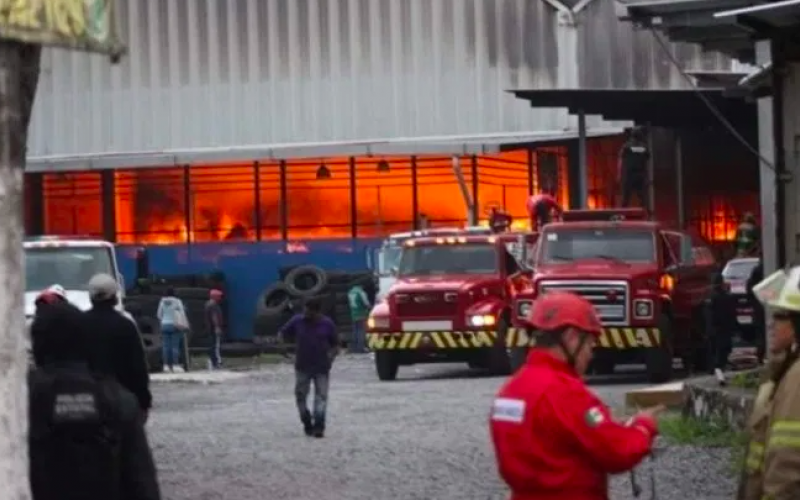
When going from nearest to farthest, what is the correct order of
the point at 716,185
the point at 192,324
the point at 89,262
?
the point at 89,262 → the point at 192,324 → the point at 716,185

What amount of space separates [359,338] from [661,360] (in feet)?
50.6

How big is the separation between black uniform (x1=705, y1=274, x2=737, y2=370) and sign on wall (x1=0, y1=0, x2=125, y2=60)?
21029 mm

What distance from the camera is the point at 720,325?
28.6 meters

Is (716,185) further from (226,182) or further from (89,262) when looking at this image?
(89,262)

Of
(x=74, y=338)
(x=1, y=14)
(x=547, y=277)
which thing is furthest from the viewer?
(x=547, y=277)

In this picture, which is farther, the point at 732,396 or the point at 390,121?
the point at 390,121

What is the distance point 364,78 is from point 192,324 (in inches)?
351

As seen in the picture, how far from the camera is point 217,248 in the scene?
49.5 m

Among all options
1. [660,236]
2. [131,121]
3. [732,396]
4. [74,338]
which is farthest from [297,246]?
[74,338]

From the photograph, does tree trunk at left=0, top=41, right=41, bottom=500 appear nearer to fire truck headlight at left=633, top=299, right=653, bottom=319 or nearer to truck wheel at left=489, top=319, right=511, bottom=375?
Result: fire truck headlight at left=633, top=299, right=653, bottom=319

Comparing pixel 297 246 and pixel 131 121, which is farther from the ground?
pixel 131 121

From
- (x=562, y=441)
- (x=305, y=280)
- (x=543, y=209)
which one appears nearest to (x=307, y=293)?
(x=305, y=280)

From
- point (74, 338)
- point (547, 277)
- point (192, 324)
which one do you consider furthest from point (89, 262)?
point (74, 338)

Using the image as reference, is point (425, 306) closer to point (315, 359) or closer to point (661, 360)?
point (661, 360)
